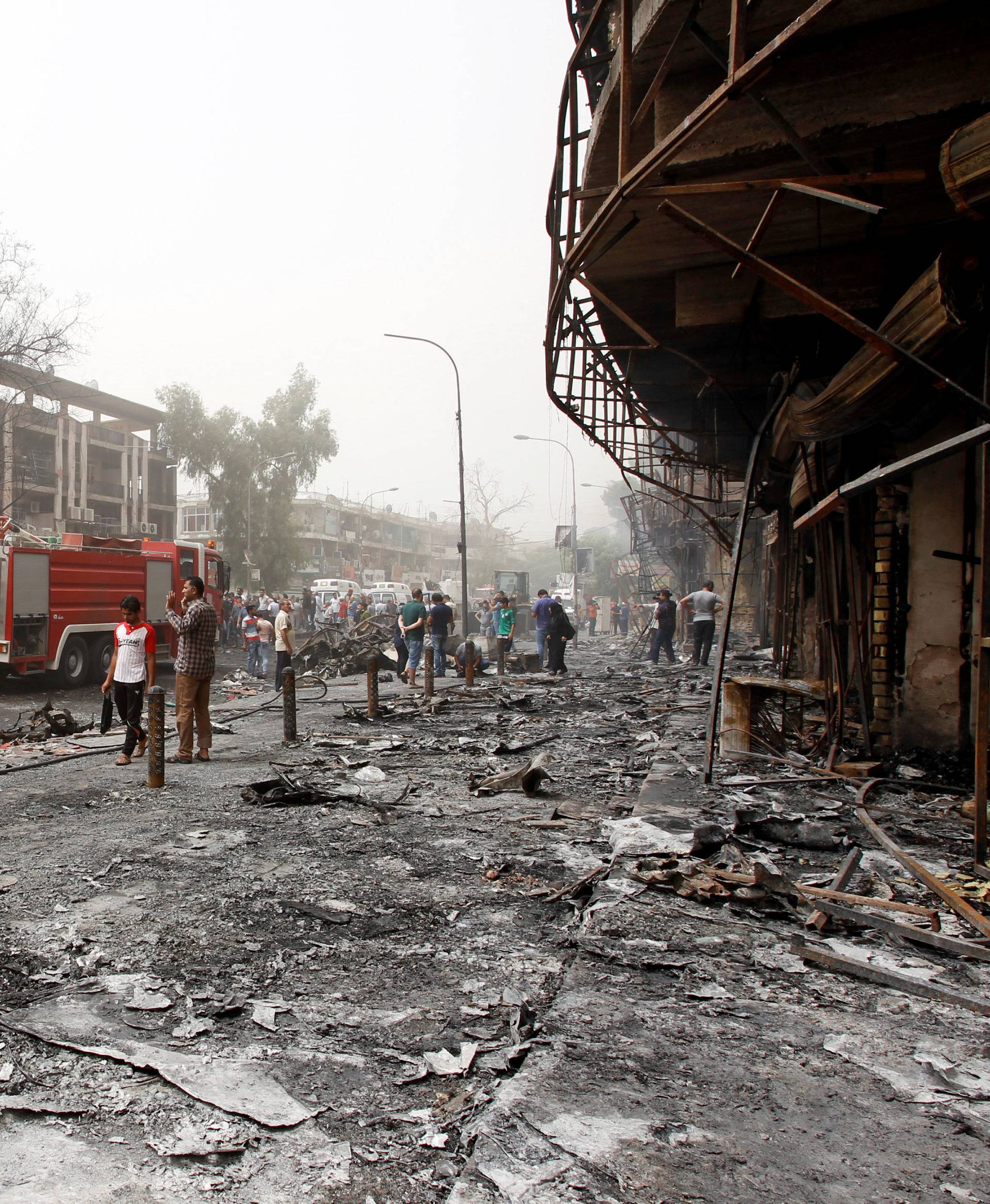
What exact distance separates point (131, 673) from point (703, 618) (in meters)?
12.4

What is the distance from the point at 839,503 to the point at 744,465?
6.89 m

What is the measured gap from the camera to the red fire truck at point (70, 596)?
594 inches

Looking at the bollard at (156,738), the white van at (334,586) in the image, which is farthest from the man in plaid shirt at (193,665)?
the white van at (334,586)

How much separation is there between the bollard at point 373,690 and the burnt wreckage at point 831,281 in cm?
454

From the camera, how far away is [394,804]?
22.2 feet

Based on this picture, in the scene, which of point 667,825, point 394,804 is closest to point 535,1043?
point 667,825

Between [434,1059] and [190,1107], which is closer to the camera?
[190,1107]

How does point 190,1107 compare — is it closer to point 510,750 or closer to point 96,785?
point 96,785

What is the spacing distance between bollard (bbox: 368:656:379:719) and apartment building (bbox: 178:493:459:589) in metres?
44.3

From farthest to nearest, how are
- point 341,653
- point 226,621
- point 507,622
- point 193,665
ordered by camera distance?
1. point 226,621
2. point 507,622
3. point 341,653
4. point 193,665

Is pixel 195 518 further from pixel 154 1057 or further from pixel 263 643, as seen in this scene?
pixel 154 1057

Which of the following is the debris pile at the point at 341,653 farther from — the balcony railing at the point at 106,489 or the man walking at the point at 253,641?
the balcony railing at the point at 106,489

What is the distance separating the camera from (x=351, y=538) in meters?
82.2

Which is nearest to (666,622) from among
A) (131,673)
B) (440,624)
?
(440,624)
